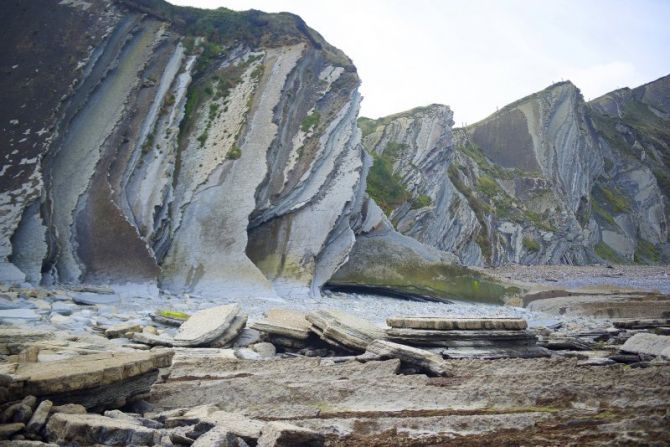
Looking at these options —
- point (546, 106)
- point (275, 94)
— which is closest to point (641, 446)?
point (275, 94)

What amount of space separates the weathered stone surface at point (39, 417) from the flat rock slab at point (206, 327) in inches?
145

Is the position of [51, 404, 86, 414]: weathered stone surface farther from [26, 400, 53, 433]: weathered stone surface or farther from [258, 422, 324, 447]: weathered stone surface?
[258, 422, 324, 447]: weathered stone surface

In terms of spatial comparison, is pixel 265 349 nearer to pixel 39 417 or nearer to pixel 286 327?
pixel 286 327

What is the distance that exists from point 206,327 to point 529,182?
179 feet

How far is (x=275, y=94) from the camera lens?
752 inches

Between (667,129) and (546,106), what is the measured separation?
146ft

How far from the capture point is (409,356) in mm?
6566

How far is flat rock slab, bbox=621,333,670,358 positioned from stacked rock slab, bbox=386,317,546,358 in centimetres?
141

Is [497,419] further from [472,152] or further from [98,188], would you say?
[472,152]

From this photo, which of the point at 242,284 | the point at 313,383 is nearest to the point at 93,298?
the point at 242,284

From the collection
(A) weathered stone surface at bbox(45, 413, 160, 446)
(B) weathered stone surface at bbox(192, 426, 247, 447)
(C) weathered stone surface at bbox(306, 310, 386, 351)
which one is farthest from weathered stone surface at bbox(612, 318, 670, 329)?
(A) weathered stone surface at bbox(45, 413, 160, 446)

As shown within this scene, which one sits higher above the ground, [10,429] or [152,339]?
[10,429]

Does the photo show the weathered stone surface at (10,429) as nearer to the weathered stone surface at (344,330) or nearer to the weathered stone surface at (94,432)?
the weathered stone surface at (94,432)

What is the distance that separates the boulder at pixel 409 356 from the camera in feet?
20.7
